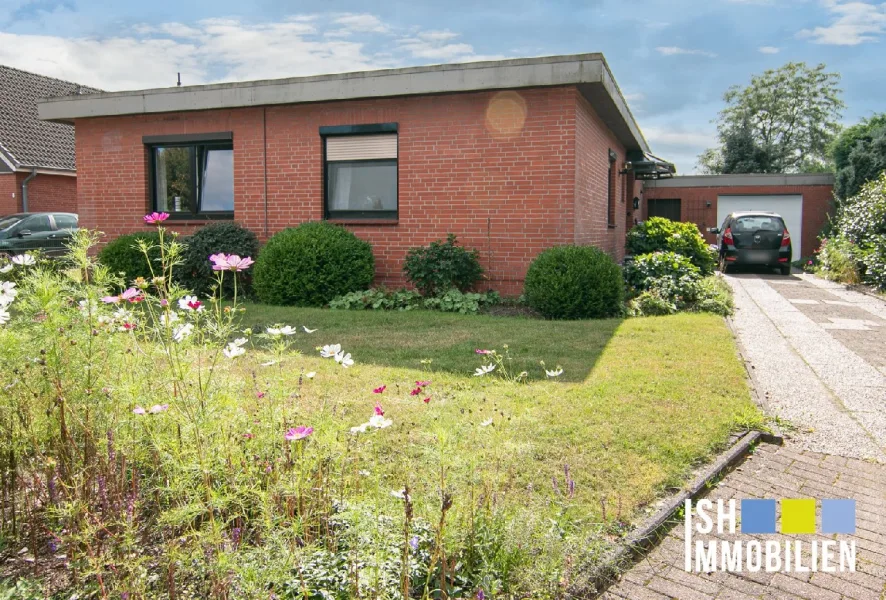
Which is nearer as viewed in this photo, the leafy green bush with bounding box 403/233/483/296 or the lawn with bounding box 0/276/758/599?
the lawn with bounding box 0/276/758/599

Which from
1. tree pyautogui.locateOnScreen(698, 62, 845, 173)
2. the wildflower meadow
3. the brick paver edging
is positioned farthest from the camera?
tree pyautogui.locateOnScreen(698, 62, 845, 173)

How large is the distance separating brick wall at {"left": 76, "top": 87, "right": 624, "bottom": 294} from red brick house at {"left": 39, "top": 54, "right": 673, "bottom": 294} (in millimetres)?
20

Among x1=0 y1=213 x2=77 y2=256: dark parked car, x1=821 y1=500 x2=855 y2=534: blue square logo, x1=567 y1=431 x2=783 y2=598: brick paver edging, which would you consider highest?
x1=0 y1=213 x2=77 y2=256: dark parked car

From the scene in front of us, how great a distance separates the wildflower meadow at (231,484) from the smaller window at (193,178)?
920 cm

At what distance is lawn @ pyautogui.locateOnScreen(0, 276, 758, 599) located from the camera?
2.42 metres

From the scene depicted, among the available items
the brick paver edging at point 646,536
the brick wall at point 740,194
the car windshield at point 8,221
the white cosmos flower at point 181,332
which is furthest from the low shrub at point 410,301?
the brick wall at point 740,194

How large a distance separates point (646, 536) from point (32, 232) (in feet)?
60.2

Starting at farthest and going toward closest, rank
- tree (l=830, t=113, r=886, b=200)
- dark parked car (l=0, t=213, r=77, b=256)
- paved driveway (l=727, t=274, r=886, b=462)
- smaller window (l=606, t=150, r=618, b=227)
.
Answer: tree (l=830, t=113, r=886, b=200)
dark parked car (l=0, t=213, r=77, b=256)
smaller window (l=606, t=150, r=618, b=227)
paved driveway (l=727, t=274, r=886, b=462)

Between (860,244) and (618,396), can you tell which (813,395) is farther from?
(860,244)

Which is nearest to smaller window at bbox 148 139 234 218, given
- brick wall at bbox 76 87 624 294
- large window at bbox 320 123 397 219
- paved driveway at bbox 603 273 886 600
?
brick wall at bbox 76 87 624 294

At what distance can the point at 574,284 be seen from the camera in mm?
9266

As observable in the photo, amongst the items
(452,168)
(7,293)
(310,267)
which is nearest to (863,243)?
(452,168)

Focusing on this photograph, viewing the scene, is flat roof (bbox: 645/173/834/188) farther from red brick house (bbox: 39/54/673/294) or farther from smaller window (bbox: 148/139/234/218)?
smaller window (bbox: 148/139/234/218)

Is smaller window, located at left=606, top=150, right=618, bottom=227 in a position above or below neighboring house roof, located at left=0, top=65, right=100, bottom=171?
below
